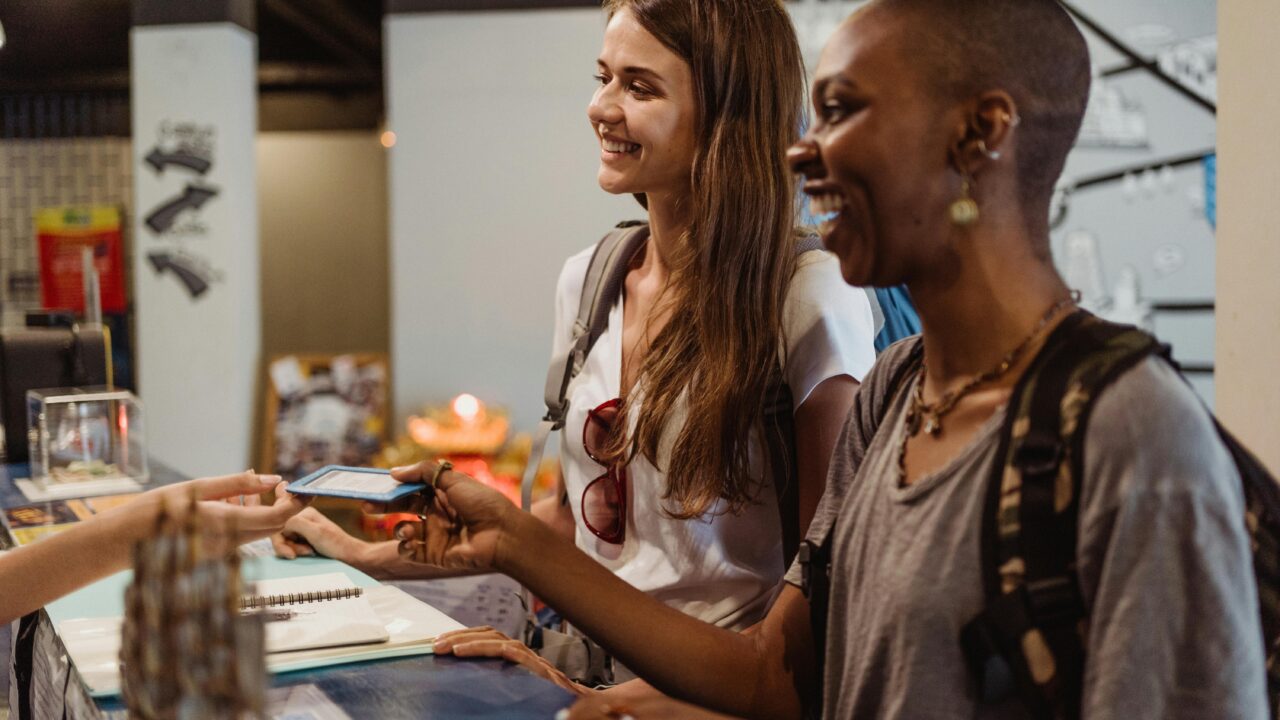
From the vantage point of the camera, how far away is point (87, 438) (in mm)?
3137

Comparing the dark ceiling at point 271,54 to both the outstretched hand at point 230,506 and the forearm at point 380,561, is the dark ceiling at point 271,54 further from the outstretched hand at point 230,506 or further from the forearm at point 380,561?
the outstretched hand at point 230,506

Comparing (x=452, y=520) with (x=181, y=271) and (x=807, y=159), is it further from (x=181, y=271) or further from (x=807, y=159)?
(x=181, y=271)

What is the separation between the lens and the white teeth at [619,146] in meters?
1.93

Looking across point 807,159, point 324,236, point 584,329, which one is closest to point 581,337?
point 584,329

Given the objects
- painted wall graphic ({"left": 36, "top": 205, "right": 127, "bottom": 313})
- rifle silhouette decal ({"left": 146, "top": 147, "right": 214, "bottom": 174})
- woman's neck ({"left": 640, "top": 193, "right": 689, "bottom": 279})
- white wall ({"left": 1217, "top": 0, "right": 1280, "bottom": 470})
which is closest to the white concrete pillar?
rifle silhouette decal ({"left": 146, "top": 147, "right": 214, "bottom": 174})

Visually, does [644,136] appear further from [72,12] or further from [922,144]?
[72,12]

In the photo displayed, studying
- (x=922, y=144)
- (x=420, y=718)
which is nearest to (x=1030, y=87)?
(x=922, y=144)

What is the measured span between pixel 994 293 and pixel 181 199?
6.54m

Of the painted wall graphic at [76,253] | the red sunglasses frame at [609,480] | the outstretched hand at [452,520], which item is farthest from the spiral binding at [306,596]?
the painted wall graphic at [76,253]

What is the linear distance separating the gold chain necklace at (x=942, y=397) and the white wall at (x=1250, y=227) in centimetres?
108

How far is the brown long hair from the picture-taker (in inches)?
70.2

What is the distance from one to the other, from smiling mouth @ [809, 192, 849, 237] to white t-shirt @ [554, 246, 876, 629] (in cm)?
53

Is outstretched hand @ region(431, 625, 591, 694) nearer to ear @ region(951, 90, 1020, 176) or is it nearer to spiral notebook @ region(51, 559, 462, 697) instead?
spiral notebook @ region(51, 559, 462, 697)

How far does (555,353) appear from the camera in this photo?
216 centimetres
